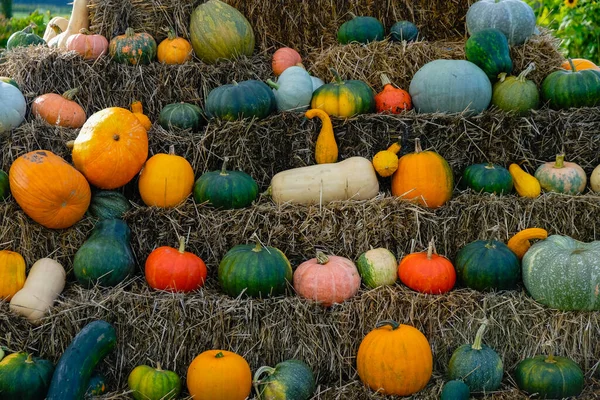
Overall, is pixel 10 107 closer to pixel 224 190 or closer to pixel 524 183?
pixel 224 190

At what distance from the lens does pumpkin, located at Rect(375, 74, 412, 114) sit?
5.47 m

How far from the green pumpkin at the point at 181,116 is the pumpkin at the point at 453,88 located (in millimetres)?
1635

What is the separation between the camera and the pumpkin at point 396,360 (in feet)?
13.1

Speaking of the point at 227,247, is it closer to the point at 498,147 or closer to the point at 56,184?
the point at 56,184

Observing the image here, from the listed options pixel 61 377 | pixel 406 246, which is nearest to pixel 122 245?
pixel 61 377

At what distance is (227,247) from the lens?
15.8 feet

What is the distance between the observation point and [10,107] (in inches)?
205

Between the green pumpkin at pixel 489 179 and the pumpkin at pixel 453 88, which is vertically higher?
the pumpkin at pixel 453 88

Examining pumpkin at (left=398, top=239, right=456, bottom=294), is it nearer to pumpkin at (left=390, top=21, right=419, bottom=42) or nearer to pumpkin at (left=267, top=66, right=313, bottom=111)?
pumpkin at (left=267, top=66, right=313, bottom=111)

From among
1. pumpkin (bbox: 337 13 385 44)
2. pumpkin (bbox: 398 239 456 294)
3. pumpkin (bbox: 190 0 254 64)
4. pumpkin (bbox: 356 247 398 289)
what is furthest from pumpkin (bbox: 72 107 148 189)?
pumpkin (bbox: 337 13 385 44)

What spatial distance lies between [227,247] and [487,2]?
304 centimetres

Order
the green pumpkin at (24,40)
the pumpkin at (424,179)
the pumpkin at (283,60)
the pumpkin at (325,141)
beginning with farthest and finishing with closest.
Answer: the green pumpkin at (24,40) → the pumpkin at (283,60) → the pumpkin at (325,141) → the pumpkin at (424,179)

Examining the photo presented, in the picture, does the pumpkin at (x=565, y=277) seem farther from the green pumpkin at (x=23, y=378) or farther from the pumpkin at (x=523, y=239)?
the green pumpkin at (x=23, y=378)

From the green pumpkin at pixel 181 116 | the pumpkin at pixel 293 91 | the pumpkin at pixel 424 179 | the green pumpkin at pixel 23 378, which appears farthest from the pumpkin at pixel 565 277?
the green pumpkin at pixel 23 378
